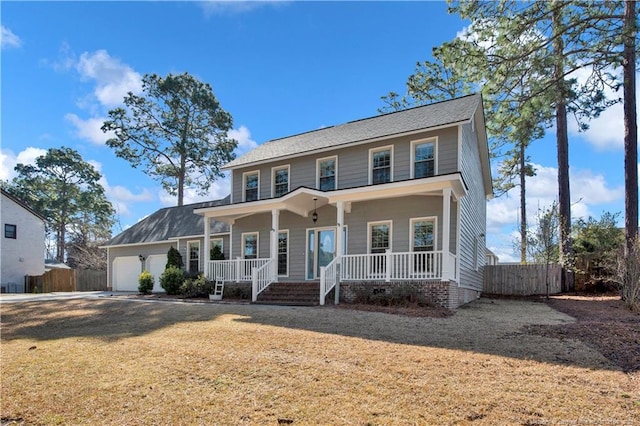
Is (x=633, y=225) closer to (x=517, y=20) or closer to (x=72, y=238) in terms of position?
(x=517, y=20)

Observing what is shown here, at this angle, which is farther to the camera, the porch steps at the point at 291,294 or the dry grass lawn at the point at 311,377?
the porch steps at the point at 291,294

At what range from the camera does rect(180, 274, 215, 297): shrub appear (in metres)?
14.2

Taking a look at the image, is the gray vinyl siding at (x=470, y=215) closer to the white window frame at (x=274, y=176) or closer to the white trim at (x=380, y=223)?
the white trim at (x=380, y=223)

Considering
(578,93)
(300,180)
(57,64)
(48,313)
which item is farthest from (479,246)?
(57,64)

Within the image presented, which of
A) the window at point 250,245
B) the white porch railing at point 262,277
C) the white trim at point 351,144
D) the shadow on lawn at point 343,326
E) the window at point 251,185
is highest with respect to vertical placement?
the white trim at point 351,144

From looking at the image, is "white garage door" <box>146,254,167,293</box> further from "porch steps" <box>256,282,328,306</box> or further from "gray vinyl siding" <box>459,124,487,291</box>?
"gray vinyl siding" <box>459,124,487,291</box>

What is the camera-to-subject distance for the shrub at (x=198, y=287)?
14.2 metres

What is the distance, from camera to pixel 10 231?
2380 cm

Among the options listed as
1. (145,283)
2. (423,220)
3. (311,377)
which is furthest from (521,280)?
(145,283)

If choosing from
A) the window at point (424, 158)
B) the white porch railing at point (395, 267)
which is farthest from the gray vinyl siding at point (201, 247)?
the window at point (424, 158)

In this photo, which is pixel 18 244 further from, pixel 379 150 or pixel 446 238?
pixel 446 238

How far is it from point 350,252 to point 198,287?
5.68m

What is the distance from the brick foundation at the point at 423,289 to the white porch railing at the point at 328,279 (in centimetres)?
29

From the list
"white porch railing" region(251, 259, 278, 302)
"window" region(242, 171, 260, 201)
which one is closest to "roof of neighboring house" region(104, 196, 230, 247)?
"window" region(242, 171, 260, 201)
